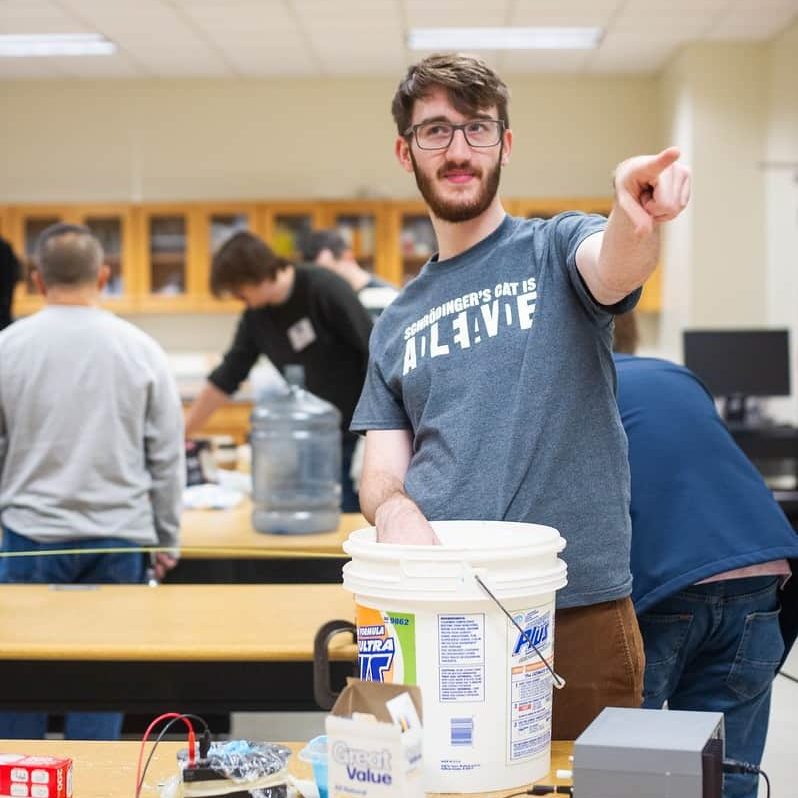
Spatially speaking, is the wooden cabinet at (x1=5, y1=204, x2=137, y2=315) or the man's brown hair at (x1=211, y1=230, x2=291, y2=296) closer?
the man's brown hair at (x1=211, y1=230, x2=291, y2=296)

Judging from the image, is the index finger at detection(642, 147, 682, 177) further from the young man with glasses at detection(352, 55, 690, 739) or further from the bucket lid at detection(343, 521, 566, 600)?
the bucket lid at detection(343, 521, 566, 600)

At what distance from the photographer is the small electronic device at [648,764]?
110cm

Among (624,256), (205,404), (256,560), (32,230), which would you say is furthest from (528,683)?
(32,230)

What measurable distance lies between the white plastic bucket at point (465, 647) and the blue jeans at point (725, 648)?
700 millimetres

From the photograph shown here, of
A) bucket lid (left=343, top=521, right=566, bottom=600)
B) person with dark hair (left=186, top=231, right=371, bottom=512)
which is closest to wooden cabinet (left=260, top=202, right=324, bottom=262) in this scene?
person with dark hair (left=186, top=231, right=371, bottom=512)

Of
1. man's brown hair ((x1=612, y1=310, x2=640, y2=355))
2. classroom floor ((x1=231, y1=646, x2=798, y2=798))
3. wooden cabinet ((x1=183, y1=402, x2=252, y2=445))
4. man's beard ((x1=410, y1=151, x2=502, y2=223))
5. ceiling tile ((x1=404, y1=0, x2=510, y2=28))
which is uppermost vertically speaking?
ceiling tile ((x1=404, y1=0, x2=510, y2=28))

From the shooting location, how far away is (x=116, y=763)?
1446 millimetres

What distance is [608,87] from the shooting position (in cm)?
775

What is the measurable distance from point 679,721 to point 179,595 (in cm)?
165

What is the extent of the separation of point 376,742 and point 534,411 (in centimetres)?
54

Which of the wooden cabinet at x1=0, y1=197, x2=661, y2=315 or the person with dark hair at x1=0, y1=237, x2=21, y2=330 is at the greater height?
the wooden cabinet at x1=0, y1=197, x2=661, y2=315

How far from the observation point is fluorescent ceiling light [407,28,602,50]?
6.60 metres

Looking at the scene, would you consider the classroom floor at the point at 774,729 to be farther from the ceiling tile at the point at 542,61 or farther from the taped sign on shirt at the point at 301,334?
the ceiling tile at the point at 542,61

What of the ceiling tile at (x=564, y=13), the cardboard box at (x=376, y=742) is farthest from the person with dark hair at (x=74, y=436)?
the ceiling tile at (x=564, y=13)
